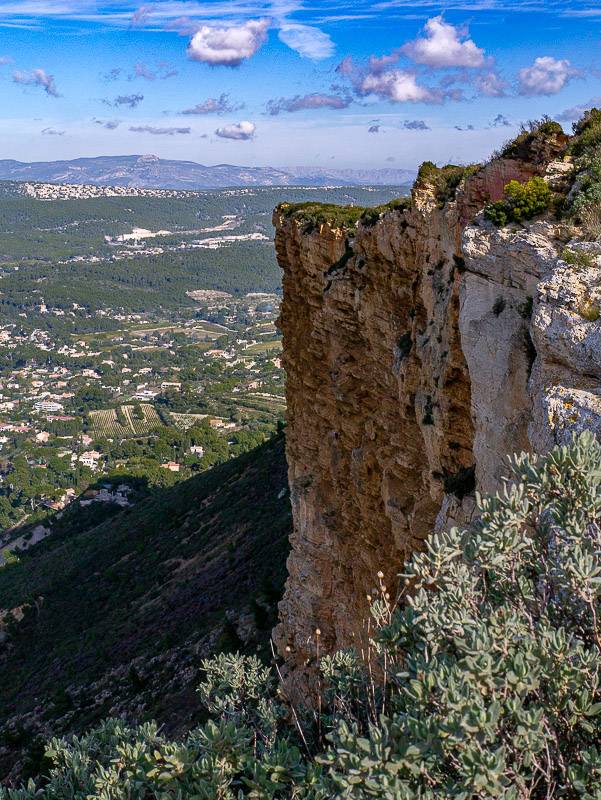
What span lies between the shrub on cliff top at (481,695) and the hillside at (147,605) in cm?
1396

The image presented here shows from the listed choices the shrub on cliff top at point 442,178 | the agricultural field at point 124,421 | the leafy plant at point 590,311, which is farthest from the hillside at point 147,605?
the agricultural field at point 124,421

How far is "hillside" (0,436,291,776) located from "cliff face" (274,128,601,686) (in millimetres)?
3886

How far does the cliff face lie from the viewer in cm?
750

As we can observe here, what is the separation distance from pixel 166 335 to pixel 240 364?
Answer: 43.0m

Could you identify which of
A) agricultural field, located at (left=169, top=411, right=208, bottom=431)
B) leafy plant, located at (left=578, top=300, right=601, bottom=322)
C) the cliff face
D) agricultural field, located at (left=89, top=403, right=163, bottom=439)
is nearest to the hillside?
the cliff face

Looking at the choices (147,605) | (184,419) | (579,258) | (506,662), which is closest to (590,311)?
(579,258)

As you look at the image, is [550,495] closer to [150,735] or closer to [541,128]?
[150,735]

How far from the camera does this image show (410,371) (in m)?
12.8

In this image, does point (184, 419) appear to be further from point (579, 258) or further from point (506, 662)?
point (506, 662)

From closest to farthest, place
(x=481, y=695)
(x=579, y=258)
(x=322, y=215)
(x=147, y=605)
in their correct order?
1. (x=481, y=695)
2. (x=579, y=258)
3. (x=322, y=215)
4. (x=147, y=605)

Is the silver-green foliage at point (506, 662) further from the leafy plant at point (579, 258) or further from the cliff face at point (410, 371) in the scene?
the leafy plant at point (579, 258)

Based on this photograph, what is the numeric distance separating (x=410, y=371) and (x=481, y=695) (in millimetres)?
8703

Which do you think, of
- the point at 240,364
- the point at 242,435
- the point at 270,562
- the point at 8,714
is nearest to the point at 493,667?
the point at 270,562

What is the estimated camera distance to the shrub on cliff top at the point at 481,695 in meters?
4.28
